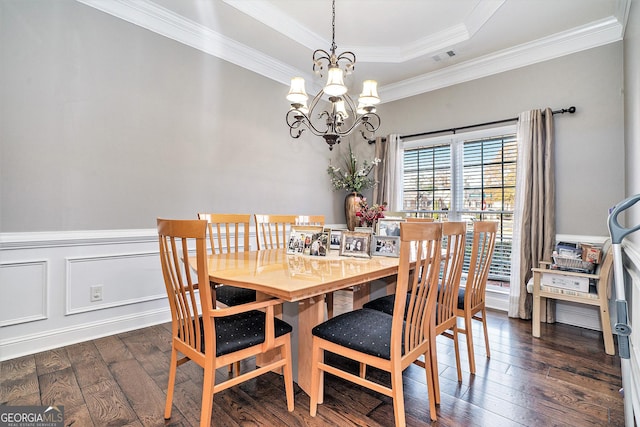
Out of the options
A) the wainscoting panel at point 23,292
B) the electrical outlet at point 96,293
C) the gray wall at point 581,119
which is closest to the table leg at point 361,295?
the electrical outlet at point 96,293

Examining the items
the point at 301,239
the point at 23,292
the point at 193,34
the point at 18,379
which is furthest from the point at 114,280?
the point at 193,34

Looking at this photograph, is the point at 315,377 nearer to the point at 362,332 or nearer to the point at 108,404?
the point at 362,332

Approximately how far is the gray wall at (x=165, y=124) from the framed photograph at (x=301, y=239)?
4.68ft

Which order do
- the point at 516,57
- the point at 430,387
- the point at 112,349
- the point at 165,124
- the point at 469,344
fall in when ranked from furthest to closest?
1. the point at 516,57
2. the point at 165,124
3. the point at 112,349
4. the point at 469,344
5. the point at 430,387

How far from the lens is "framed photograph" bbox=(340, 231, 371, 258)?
2082 millimetres

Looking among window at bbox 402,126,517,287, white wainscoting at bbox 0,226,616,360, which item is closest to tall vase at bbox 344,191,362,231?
window at bbox 402,126,517,287

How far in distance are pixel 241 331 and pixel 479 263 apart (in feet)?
5.11

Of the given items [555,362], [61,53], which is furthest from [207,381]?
[61,53]

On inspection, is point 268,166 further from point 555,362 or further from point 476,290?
point 555,362

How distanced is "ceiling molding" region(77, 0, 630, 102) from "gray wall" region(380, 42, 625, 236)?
0.11 m

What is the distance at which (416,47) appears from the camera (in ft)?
→ 12.1

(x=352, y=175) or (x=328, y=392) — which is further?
(x=352, y=175)

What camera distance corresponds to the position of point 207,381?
140cm

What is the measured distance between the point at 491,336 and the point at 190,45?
156 inches
